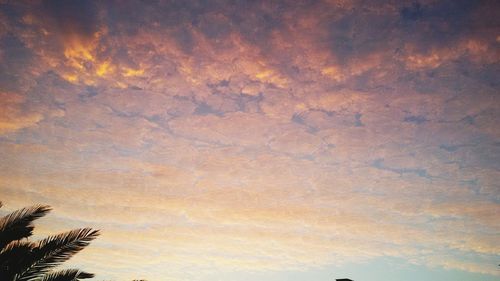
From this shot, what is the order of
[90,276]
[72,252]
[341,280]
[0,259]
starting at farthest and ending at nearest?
[341,280] < [90,276] < [72,252] < [0,259]

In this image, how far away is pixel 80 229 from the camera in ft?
25.0

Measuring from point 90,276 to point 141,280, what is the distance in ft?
4.59

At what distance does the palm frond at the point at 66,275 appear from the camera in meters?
7.63

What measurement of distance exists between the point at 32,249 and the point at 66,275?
0.96m

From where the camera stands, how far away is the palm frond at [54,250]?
286 inches

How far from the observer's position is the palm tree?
7039 millimetres

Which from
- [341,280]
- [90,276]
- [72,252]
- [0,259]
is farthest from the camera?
[341,280]

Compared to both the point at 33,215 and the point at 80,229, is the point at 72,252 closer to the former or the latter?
the point at 80,229

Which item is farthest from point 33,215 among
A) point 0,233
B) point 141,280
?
point 141,280

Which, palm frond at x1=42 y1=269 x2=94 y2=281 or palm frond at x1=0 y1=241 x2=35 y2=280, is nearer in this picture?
palm frond at x1=0 y1=241 x2=35 y2=280

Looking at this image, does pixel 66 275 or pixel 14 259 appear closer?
pixel 14 259

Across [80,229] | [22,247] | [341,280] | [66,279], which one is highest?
[341,280]

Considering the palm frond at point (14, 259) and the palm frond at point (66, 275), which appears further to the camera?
the palm frond at point (66, 275)

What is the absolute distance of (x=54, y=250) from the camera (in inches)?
291
